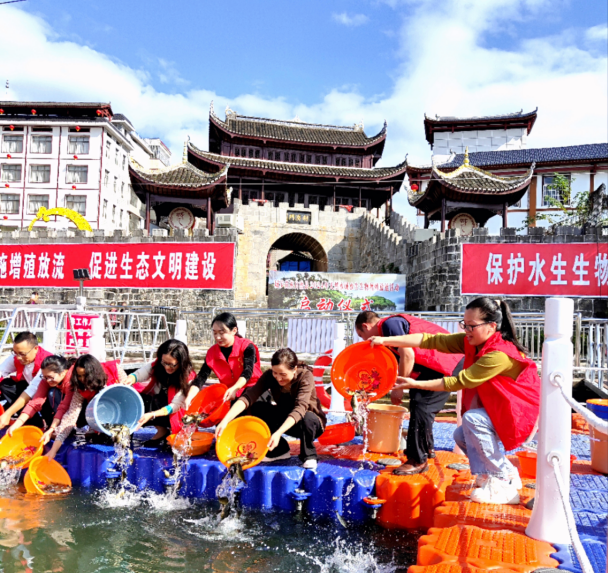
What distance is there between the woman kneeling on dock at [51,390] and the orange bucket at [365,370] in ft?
7.94

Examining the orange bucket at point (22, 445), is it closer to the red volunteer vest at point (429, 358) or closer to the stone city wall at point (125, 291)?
the red volunteer vest at point (429, 358)

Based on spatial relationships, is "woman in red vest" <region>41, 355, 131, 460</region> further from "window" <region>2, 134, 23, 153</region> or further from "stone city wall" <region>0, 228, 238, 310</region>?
"window" <region>2, 134, 23, 153</region>

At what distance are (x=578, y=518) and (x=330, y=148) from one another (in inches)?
925

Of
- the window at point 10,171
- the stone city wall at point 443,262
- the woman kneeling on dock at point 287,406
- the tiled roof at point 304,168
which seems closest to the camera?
the woman kneeling on dock at point 287,406

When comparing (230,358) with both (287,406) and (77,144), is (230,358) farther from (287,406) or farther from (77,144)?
(77,144)

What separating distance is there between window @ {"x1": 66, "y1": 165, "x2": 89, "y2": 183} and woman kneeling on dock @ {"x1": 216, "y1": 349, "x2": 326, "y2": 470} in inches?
1189

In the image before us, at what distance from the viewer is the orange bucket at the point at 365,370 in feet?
11.9

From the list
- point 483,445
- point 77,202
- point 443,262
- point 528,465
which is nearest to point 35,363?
point 483,445

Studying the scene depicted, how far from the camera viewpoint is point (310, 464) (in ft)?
12.5

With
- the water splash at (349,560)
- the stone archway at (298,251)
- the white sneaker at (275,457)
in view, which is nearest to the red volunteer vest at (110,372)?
the white sneaker at (275,457)

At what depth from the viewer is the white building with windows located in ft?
99.0

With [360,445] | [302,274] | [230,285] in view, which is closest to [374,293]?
[302,274]

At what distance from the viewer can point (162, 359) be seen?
4539 millimetres

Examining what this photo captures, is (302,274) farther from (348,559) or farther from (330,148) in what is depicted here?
(348,559)
